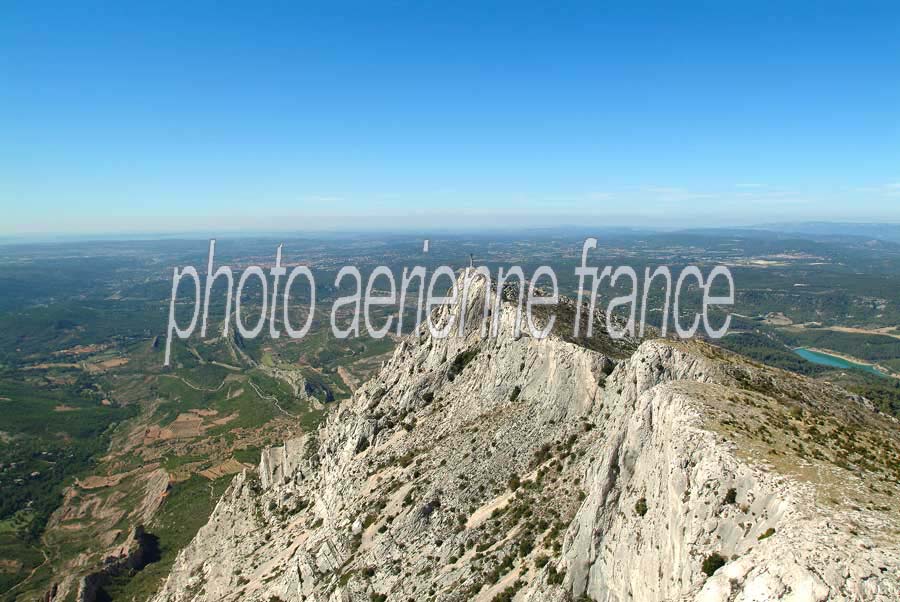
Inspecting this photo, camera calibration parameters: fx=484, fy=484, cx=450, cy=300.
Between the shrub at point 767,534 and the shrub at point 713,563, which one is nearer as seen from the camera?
the shrub at point 767,534

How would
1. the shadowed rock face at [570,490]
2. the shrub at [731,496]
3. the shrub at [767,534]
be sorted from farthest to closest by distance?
the shrub at [731,496], the shadowed rock face at [570,490], the shrub at [767,534]

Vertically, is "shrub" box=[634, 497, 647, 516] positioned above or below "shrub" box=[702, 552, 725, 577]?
below

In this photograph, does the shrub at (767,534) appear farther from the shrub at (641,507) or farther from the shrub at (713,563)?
the shrub at (641,507)

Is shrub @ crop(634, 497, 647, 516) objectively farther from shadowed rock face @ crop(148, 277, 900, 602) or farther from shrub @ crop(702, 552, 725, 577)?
shrub @ crop(702, 552, 725, 577)

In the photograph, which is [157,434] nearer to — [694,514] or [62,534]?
[62,534]

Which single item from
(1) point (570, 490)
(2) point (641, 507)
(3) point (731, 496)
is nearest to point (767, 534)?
(3) point (731, 496)

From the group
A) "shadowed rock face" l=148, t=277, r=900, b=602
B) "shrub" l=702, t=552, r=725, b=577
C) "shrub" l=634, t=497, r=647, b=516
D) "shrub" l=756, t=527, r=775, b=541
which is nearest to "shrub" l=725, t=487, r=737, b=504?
"shadowed rock face" l=148, t=277, r=900, b=602

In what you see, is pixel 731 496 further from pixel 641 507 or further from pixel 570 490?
pixel 570 490

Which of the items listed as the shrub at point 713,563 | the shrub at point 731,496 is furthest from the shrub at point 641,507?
the shrub at point 713,563

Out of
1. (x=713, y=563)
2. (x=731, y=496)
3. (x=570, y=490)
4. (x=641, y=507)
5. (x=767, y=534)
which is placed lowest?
(x=570, y=490)
